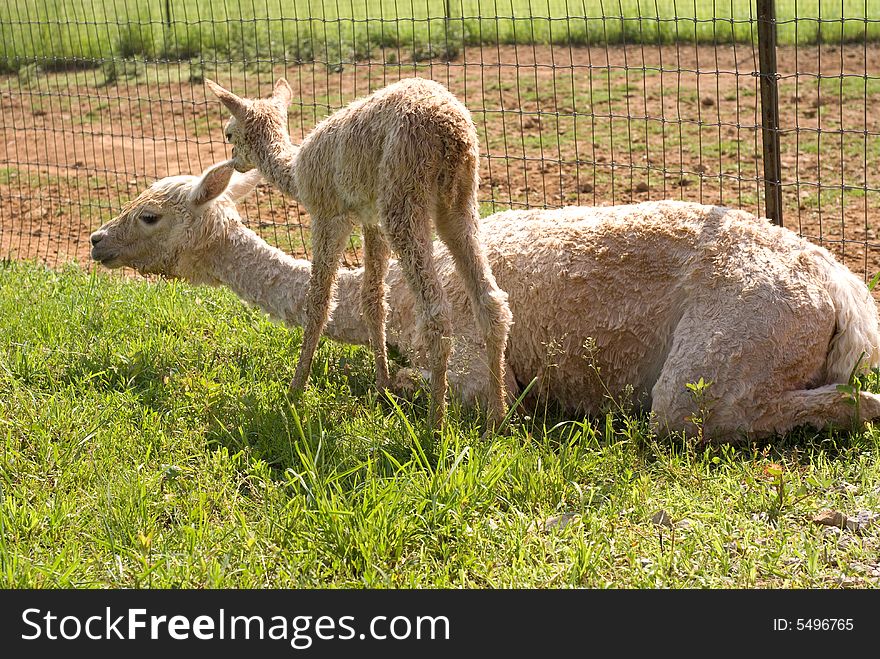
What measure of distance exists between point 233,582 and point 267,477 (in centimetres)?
74

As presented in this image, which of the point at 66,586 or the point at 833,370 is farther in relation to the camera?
the point at 833,370

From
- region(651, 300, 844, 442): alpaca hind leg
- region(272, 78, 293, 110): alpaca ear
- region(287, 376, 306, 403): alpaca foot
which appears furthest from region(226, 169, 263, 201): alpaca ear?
region(651, 300, 844, 442): alpaca hind leg

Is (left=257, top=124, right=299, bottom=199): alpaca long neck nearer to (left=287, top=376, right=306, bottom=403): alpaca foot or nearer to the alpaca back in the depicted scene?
the alpaca back

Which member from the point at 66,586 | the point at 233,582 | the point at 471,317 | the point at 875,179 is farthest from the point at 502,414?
the point at 875,179

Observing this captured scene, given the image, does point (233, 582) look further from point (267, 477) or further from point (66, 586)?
point (267, 477)

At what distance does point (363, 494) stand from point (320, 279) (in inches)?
49.0

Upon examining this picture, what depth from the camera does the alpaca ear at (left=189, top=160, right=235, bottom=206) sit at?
5.06 m

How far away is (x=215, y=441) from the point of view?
4172mm

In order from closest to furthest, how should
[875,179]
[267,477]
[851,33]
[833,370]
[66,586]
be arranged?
[66,586], [267,477], [833,370], [875,179], [851,33]

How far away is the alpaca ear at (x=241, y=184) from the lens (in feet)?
17.8

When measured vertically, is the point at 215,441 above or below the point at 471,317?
below

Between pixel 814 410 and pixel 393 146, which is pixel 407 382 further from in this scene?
pixel 814 410

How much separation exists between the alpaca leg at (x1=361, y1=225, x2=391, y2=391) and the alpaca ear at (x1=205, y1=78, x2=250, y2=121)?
2.55ft

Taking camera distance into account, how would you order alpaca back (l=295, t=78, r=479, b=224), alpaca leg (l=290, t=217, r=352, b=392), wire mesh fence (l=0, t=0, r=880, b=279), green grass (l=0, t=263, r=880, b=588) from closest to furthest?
green grass (l=0, t=263, r=880, b=588), alpaca back (l=295, t=78, r=479, b=224), alpaca leg (l=290, t=217, r=352, b=392), wire mesh fence (l=0, t=0, r=880, b=279)
